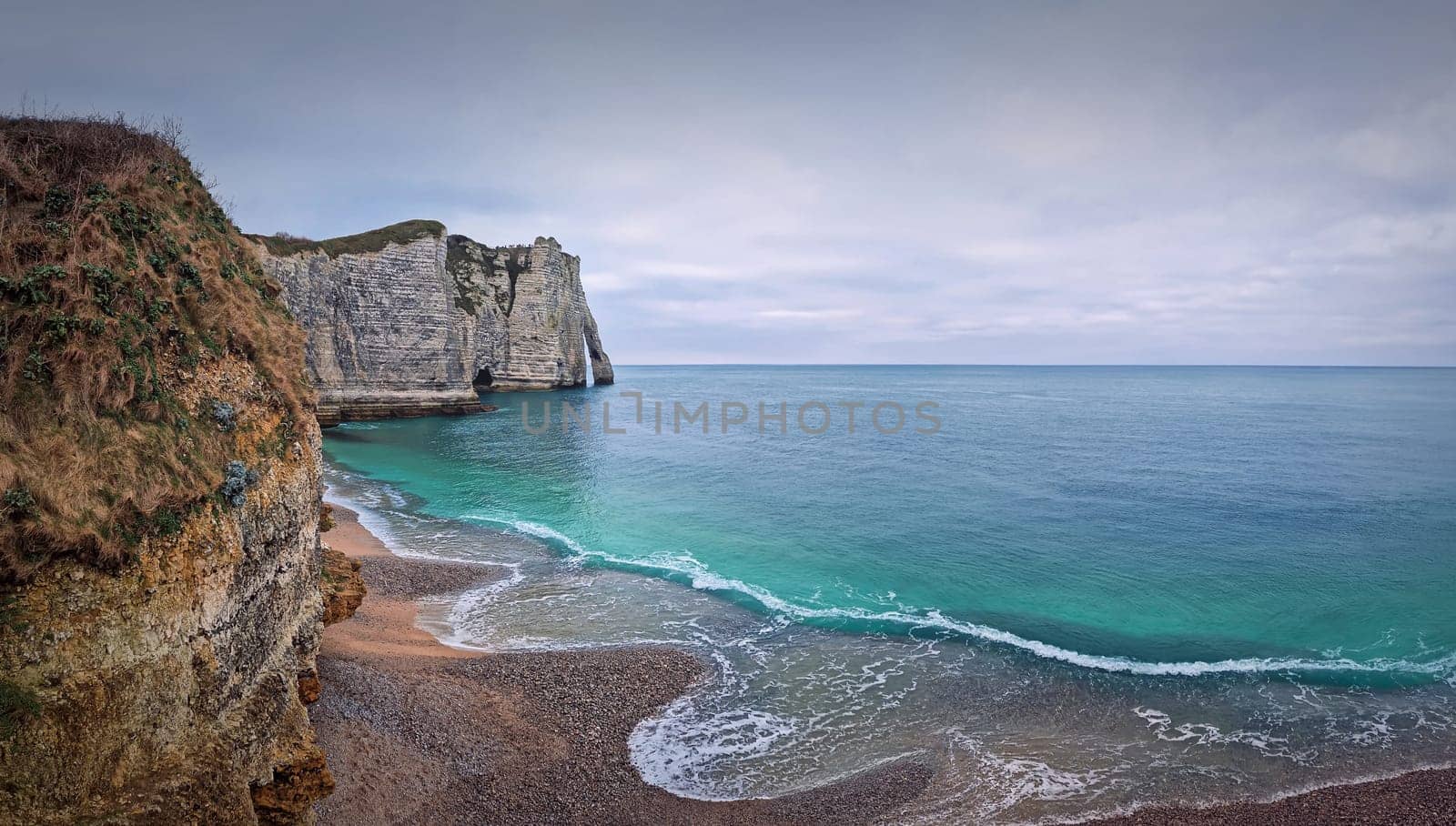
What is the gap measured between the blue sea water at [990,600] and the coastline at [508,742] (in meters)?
0.66

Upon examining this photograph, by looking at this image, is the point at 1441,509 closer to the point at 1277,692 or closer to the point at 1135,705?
the point at 1277,692

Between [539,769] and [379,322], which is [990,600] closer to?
[539,769]

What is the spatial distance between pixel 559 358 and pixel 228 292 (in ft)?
273

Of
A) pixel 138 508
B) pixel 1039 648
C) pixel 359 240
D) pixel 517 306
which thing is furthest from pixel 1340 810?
pixel 517 306

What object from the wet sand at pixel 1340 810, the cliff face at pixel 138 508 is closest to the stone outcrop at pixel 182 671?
the cliff face at pixel 138 508

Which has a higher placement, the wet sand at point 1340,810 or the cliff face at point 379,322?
A: the cliff face at point 379,322

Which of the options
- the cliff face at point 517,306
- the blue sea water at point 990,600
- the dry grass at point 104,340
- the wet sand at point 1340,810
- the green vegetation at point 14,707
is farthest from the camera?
the cliff face at point 517,306

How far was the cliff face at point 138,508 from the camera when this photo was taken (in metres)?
5.70

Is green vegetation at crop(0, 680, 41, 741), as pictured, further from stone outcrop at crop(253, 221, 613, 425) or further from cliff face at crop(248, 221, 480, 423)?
cliff face at crop(248, 221, 480, 423)

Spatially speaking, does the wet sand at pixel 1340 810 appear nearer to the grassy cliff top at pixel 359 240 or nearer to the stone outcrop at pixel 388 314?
the stone outcrop at pixel 388 314

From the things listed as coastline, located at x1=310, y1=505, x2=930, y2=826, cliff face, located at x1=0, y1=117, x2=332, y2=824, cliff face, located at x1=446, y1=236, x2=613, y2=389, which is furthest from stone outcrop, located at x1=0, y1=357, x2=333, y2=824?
cliff face, located at x1=446, y1=236, x2=613, y2=389

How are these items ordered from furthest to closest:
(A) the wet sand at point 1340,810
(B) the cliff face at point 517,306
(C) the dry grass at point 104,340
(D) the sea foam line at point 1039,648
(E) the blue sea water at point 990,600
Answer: (B) the cliff face at point 517,306
(D) the sea foam line at point 1039,648
(E) the blue sea water at point 990,600
(A) the wet sand at point 1340,810
(C) the dry grass at point 104,340

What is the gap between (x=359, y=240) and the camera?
5688cm

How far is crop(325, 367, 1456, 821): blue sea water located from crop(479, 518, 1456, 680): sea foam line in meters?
0.11
